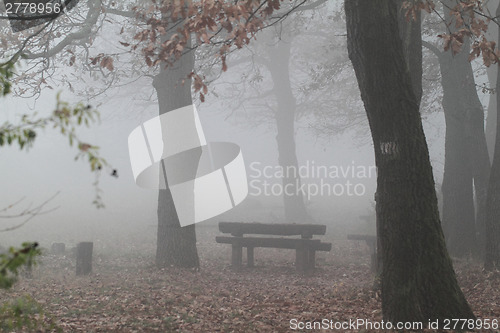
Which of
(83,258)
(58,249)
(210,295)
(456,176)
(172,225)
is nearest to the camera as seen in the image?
(210,295)

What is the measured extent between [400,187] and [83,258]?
8.21 metres

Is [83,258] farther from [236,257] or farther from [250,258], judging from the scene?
[250,258]

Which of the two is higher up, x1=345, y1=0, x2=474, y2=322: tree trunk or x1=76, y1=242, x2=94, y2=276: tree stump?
x1=345, y1=0, x2=474, y2=322: tree trunk

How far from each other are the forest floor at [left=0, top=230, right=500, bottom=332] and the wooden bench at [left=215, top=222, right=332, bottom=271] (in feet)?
1.19

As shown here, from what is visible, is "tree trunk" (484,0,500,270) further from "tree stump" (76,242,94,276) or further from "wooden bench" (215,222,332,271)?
"tree stump" (76,242,94,276)

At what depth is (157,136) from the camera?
12422 mm

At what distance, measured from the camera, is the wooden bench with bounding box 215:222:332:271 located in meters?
12.5

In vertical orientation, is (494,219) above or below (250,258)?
above

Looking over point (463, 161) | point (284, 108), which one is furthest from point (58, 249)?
point (284, 108)

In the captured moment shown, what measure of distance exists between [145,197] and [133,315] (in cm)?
3241

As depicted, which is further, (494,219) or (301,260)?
(301,260)

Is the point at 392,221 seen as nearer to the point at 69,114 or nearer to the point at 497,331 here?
the point at 497,331

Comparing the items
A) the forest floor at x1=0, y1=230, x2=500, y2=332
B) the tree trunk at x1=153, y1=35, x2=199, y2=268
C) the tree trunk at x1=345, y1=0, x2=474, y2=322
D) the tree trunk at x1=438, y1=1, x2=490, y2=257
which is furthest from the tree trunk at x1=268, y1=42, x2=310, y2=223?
the tree trunk at x1=345, y1=0, x2=474, y2=322

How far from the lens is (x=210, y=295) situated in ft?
30.3
